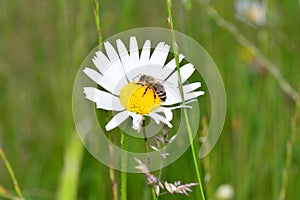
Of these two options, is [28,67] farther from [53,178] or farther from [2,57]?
[53,178]

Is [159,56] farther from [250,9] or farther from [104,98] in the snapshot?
[250,9]

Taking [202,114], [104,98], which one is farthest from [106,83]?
[202,114]

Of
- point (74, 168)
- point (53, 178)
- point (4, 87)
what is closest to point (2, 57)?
point (4, 87)

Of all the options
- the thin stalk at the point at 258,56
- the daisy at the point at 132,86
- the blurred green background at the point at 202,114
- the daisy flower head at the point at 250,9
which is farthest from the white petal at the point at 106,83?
the daisy flower head at the point at 250,9

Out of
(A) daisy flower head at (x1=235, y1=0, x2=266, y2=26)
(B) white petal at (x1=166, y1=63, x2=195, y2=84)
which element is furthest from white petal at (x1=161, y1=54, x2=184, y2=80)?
(A) daisy flower head at (x1=235, y1=0, x2=266, y2=26)

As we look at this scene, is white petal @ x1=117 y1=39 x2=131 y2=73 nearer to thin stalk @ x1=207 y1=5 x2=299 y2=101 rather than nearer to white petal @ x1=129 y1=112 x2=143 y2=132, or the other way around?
white petal @ x1=129 y1=112 x2=143 y2=132

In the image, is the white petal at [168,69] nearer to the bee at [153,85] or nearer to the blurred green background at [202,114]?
the bee at [153,85]
